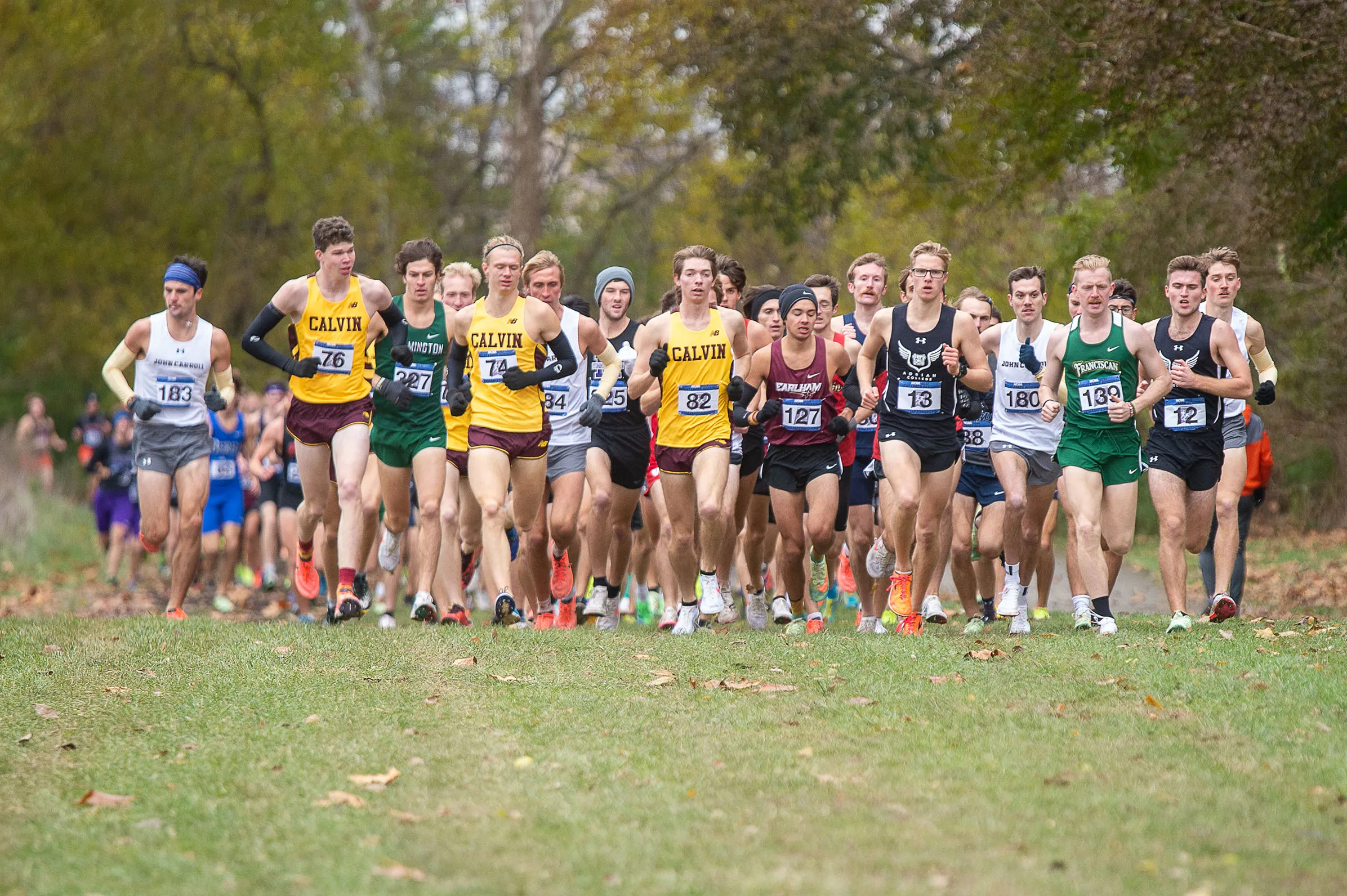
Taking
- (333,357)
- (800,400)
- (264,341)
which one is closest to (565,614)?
(800,400)

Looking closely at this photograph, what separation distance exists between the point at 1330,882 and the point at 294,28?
30481 mm

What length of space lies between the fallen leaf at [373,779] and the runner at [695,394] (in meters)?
4.36

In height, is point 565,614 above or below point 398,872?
A: above

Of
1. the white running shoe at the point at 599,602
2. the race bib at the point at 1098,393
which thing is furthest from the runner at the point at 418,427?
the race bib at the point at 1098,393

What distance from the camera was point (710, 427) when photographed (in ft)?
34.5

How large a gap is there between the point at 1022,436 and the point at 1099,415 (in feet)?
3.59

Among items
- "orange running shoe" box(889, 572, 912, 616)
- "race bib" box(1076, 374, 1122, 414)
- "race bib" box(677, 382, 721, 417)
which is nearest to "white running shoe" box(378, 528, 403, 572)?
"race bib" box(677, 382, 721, 417)

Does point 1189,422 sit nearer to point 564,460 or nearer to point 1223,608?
point 1223,608

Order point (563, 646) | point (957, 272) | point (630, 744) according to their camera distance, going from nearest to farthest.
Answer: point (630, 744) < point (563, 646) < point (957, 272)

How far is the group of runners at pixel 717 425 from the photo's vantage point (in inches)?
411

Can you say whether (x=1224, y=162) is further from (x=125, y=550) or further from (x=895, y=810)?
(x=125, y=550)

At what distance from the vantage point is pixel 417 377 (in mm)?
11273

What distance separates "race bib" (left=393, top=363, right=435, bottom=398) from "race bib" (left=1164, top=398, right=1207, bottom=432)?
16.4 ft

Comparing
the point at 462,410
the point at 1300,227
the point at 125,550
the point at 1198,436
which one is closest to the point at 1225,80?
the point at 1300,227
